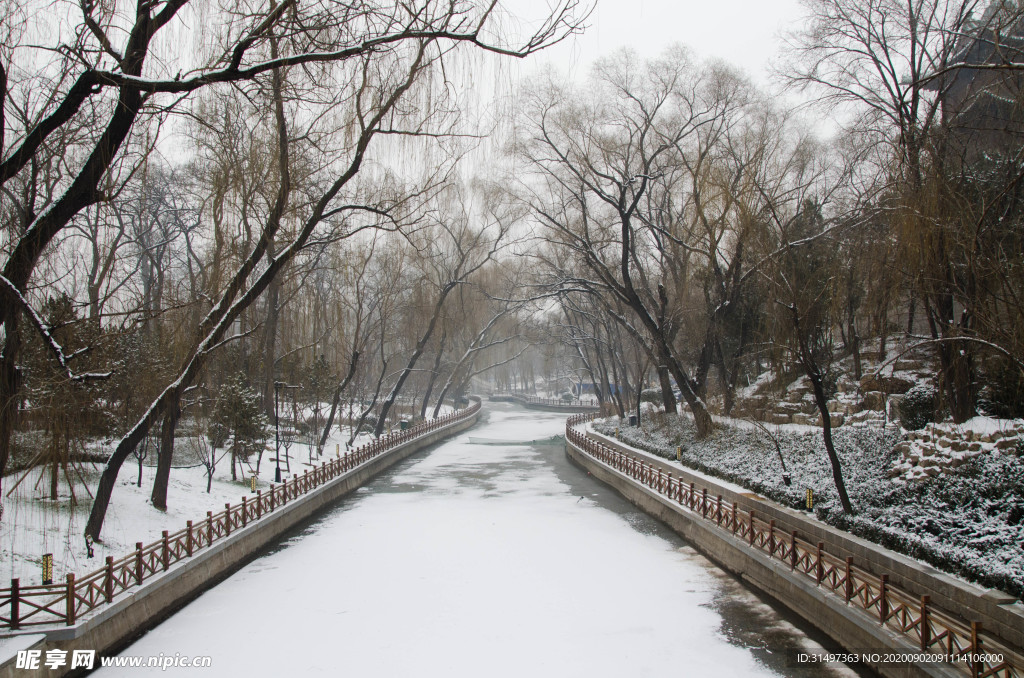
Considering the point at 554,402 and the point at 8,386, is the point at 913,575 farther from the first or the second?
the point at 554,402

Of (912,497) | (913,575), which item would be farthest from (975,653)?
(912,497)

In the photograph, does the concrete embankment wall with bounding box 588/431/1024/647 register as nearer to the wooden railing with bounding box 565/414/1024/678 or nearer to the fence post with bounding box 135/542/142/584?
the wooden railing with bounding box 565/414/1024/678

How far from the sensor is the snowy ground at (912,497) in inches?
368

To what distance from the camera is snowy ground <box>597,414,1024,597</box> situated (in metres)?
9.34

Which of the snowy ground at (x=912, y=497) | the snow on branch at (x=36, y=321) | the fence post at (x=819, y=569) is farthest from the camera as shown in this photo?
→ the fence post at (x=819, y=569)

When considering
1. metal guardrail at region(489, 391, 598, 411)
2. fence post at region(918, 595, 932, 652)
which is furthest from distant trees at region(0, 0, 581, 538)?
metal guardrail at region(489, 391, 598, 411)

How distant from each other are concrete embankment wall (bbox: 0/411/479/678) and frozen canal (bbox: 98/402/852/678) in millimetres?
275

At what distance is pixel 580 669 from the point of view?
928 centimetres

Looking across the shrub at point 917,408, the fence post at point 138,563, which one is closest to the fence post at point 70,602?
the fence post at point 138,563

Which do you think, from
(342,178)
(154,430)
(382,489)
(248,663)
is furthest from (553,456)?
(248,663)

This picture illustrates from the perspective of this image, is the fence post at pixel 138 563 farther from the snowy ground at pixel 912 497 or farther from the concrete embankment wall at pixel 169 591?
the snowy ground at pixel 912 497

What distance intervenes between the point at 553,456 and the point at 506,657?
86.0 ft

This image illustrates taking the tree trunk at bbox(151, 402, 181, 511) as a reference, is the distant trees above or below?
above

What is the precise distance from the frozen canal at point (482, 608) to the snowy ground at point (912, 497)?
2.17m
